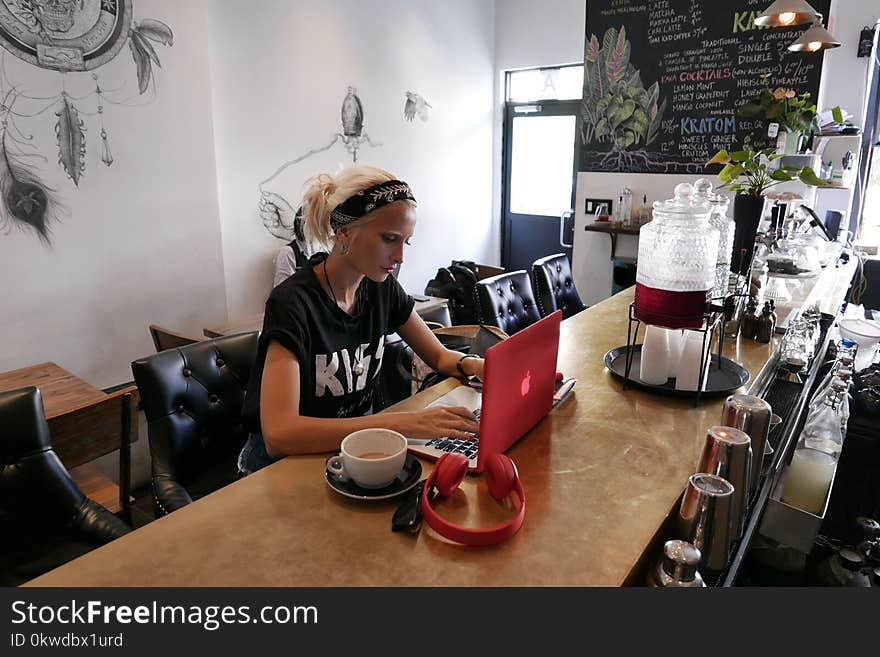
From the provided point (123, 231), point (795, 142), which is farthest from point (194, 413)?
point (795, 142)

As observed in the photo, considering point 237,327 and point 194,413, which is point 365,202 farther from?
point 237,327

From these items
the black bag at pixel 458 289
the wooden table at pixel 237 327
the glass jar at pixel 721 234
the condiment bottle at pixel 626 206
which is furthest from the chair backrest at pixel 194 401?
the condiment bottle at pixel 626 206

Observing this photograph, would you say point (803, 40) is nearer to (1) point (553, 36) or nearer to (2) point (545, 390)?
(1) point (553, 36)

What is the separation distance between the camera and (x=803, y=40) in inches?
131

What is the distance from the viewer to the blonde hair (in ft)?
4.80

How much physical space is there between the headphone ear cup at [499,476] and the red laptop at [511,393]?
6 centimetres

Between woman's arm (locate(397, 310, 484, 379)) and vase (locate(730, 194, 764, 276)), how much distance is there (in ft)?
4.05

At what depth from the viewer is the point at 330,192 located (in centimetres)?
151

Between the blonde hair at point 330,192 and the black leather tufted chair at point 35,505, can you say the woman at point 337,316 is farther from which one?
the black leather tufted chair at point 35,505

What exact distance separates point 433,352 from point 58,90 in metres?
2.72

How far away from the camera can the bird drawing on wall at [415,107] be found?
529 cm
